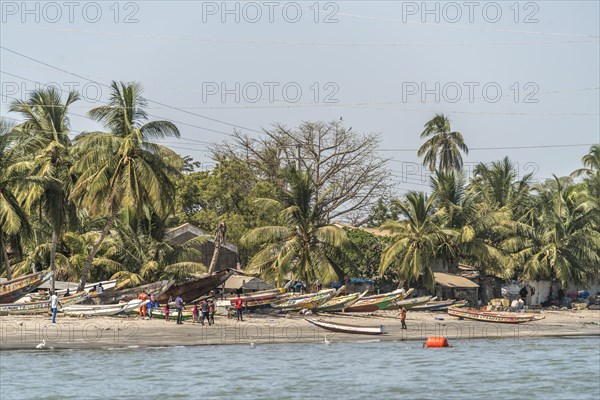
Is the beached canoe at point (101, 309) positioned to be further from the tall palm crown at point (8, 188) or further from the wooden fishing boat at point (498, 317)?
the wooden fishing boat at point (498, 317)

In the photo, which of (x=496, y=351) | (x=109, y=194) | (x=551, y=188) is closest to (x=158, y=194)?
(x=109, y=194)

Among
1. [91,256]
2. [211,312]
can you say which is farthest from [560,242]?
[91,256]

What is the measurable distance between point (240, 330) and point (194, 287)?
6.21 metres

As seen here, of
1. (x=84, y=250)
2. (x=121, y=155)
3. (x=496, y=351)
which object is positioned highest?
(x=121, y=155)

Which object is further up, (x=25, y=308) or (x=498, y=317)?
(x=25, y=308)

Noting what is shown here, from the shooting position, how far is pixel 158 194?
→ 4866 cm

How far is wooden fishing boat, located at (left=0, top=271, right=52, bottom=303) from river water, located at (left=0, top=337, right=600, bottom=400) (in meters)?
10.3

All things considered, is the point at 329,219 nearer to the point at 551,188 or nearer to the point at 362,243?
the point at 362,243

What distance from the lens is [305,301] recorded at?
5262 centimetres

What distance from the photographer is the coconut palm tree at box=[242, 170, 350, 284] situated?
5369 centimetres

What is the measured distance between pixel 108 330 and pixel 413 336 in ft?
47.5

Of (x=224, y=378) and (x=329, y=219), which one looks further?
(x=329, y=219)

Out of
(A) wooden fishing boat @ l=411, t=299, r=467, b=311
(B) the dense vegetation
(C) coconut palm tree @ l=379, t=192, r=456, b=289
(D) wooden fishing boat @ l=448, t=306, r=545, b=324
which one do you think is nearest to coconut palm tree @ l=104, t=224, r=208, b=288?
(B) the dense vegetation

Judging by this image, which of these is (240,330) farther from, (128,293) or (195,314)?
(128,293)
